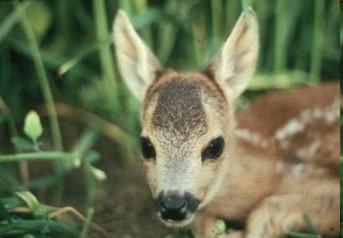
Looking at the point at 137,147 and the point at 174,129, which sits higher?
the point at 174,129

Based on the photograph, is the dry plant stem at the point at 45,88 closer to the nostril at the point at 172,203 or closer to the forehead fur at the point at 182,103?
the forehead fur at the point at 182,103

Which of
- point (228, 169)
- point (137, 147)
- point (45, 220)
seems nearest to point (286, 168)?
point (228, 169)

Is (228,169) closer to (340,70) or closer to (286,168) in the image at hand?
(286,168)

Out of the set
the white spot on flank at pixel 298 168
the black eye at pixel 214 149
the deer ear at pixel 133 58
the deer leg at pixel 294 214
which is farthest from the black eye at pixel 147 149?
the white spot on flank at pixel 298 168

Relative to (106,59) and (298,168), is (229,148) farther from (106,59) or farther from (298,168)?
(106,59)

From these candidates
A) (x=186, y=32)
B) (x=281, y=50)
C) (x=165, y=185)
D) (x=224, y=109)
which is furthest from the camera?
(x=281, y=50)

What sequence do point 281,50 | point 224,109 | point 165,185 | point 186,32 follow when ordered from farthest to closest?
point 281,50, point 186,32, point 224,109, point 165,185

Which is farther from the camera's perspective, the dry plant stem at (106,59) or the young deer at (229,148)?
the dry plant stem at (106,59)
